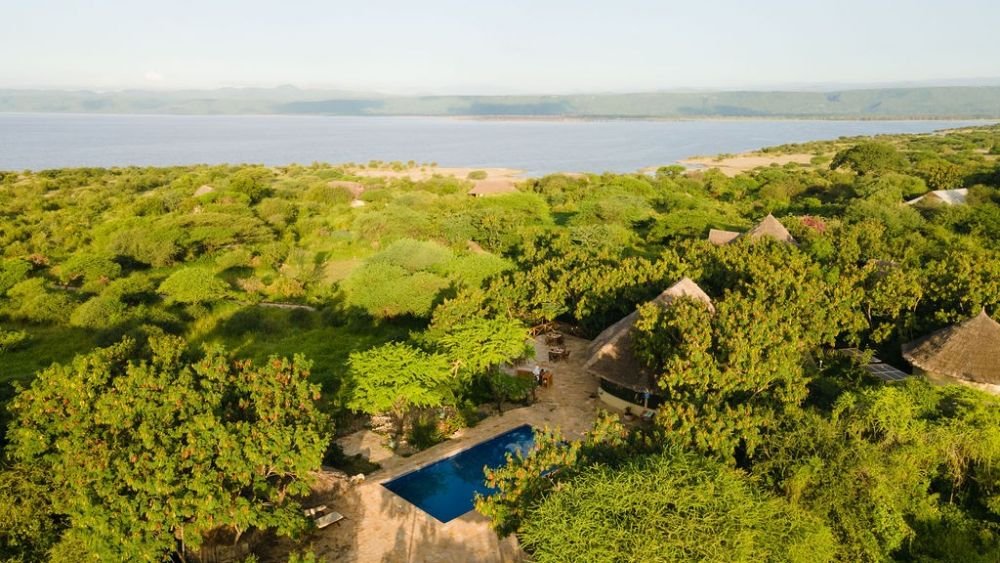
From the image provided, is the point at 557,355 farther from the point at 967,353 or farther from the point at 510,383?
the point at 967,353

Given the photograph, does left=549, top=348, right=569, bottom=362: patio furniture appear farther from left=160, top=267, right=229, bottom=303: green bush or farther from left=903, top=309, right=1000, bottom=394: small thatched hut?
left=160, top=267, right=229, bottom=303: green bush

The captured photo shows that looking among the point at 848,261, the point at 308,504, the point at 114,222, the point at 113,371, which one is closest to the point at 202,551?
the point at 308,504

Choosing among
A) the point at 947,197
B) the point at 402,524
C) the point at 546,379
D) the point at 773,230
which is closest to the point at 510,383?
the point at 546,379

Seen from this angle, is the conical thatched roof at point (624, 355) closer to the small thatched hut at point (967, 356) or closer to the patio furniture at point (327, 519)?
the small thatched hut at point (967, 356)

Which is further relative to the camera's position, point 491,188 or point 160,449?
point 491,188

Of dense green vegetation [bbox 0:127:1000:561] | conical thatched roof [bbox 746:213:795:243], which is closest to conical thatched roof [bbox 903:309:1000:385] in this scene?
dense green vegetation [bbox 0:127:1000:561]

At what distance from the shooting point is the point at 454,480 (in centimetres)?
1399

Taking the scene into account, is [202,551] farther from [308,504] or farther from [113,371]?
[113,371]

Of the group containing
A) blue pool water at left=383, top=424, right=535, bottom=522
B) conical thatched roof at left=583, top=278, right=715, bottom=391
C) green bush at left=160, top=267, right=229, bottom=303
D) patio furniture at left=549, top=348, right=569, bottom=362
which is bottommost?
blue pool water at left=383, top=424, right=535, bottom=522

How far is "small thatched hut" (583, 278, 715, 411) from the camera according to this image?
15.8m

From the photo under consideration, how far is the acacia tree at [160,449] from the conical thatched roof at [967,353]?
50.0 feet

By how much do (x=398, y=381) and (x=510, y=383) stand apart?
12.2 ft

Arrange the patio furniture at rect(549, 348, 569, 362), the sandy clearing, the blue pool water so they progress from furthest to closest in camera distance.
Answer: the sandy clearing → the patio furniture at rect(549, 348, 569, 362) → the blue pool water

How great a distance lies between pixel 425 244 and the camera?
29.0 m
